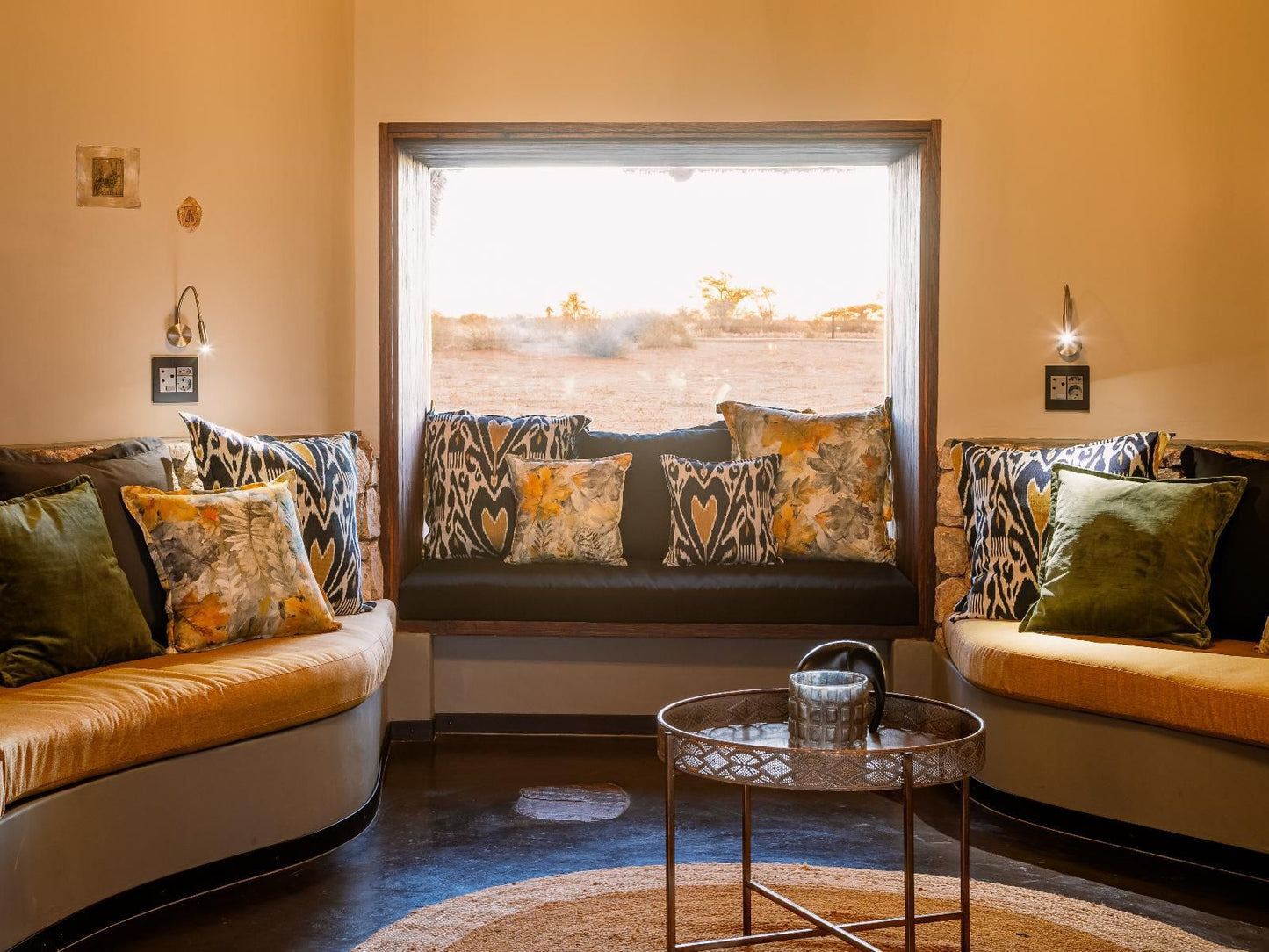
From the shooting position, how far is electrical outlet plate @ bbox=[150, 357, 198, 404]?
3.73m

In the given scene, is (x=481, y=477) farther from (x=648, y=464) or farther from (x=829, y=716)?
(x=829, y=716)

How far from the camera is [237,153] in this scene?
3.96 m

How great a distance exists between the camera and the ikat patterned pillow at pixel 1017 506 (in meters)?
3.78

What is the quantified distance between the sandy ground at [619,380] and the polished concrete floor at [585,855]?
164 centimetres

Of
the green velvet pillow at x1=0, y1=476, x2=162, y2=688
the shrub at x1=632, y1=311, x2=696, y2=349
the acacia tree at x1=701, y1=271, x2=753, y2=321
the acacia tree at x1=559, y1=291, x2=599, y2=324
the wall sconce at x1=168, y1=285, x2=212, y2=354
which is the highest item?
the acacia tree at x1=701, y1=271, x2=753, y2=321

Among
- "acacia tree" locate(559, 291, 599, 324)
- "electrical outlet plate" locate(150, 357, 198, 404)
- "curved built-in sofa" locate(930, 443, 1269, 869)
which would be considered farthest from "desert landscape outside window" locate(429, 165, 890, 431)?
"curved built-in sofa" locate(930, 443, 1269, 869)

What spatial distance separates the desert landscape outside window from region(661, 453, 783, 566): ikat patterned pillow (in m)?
0.64

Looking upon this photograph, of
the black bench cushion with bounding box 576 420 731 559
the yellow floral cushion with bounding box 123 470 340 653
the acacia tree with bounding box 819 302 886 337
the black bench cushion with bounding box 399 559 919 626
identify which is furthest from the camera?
the acacia tree with bounding box 819 302 886 337

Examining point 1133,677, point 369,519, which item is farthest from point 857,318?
point 1133,677

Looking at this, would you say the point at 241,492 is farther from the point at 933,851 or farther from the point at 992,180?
the point at 992,180

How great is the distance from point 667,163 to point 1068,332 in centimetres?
157

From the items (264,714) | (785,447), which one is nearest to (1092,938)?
(264,714)

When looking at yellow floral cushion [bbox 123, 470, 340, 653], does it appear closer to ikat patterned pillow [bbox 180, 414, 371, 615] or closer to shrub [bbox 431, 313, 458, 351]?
ikat patterned pillow [bbox 180, 414, 371, 615]

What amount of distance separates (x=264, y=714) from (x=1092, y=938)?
76.1 inches
